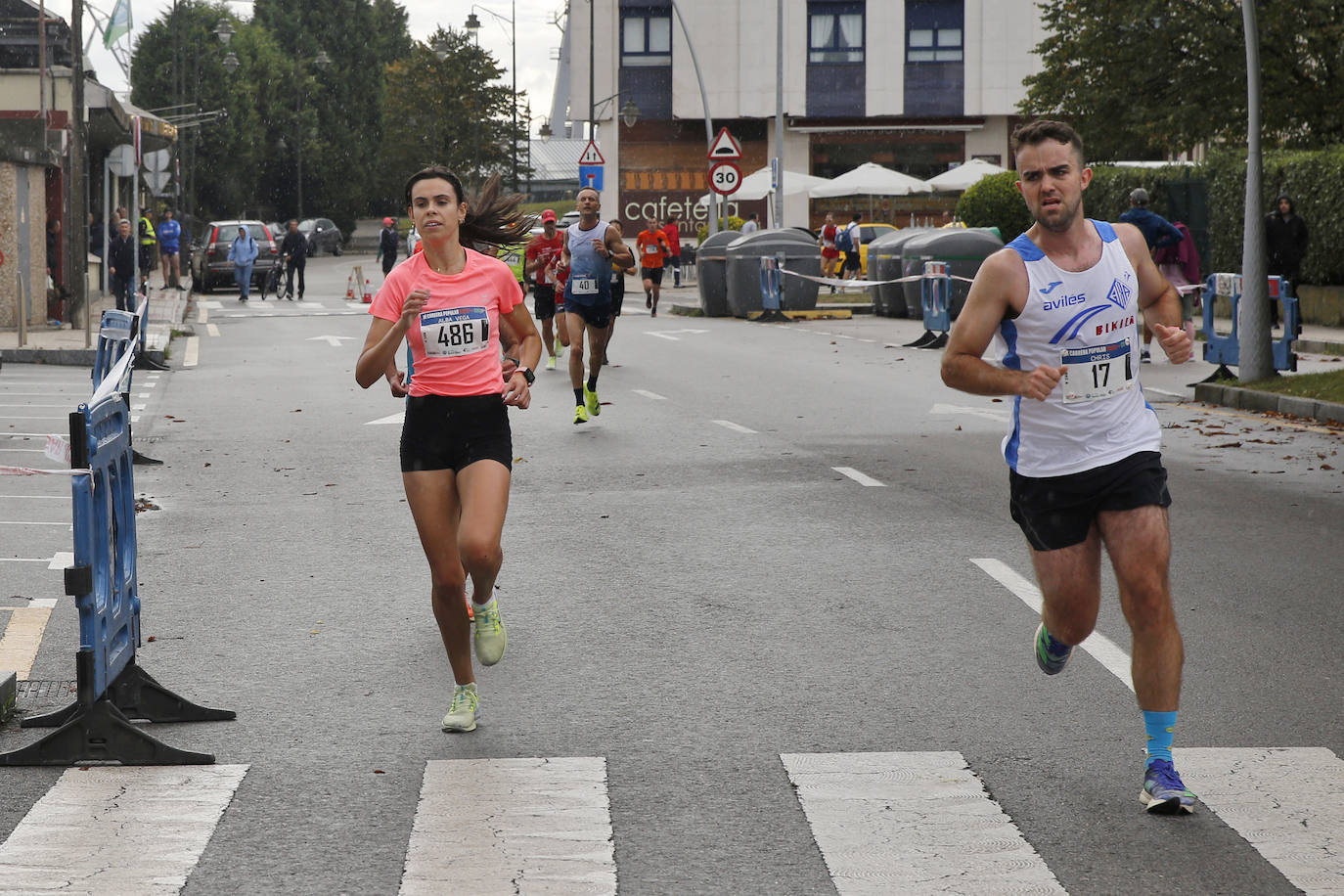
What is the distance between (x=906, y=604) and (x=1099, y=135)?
2961cm

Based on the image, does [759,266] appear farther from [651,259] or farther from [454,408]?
[454,408]

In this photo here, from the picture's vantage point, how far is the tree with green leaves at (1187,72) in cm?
3138

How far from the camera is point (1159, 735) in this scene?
17.4 ft

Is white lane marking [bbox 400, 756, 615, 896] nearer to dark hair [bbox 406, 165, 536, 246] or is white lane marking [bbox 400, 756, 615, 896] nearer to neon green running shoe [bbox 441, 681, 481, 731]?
neon green running shoe [bbox 441, 681, 481, 731]

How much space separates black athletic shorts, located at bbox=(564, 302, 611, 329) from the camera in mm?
16047

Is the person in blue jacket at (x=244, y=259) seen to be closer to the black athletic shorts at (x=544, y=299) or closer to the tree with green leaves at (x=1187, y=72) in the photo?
the tree with green leaves at (x=1187, y=72)

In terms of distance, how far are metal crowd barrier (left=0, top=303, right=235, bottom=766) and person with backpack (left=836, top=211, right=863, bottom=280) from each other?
40438 mm

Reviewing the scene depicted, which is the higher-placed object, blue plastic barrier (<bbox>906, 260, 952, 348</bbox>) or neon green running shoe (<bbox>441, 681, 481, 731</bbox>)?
blue plastic barrier (<bbox>906, 260, 952, 348</bbox>)

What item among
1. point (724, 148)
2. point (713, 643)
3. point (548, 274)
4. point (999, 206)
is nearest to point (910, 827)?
point (713, 643)

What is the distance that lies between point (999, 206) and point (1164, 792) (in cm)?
3628

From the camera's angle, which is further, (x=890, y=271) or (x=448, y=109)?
(x=448, y=109)

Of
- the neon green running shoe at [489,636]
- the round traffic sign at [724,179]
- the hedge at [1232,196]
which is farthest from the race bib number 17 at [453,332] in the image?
the round traffic sign at [724,179]

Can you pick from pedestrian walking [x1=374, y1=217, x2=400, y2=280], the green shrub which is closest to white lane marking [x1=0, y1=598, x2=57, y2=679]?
the green shrub

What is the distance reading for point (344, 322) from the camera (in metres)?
33.7
